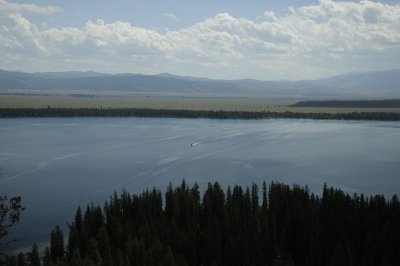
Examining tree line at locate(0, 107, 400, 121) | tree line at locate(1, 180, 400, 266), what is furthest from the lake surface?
tree line at locate(0, 107, 400, 121)

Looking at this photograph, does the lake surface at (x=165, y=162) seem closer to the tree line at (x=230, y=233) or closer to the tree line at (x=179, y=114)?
the tree line at (x=230, y=233)

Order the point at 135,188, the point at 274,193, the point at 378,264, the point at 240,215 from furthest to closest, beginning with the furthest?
1. the point at 135,188
2. the point at 274,193
3. the point at 240,215
4. the point at 378,264

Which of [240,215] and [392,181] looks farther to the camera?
[392,181]

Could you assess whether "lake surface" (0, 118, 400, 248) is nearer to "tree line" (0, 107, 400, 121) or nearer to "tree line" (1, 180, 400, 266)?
"tree line" (1, 180, 400, 266)

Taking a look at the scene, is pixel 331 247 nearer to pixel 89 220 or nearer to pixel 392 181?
pixel 89 220

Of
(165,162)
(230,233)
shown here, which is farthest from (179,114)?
(230,233)

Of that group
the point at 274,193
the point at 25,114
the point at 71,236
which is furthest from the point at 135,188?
the point at 25,114
